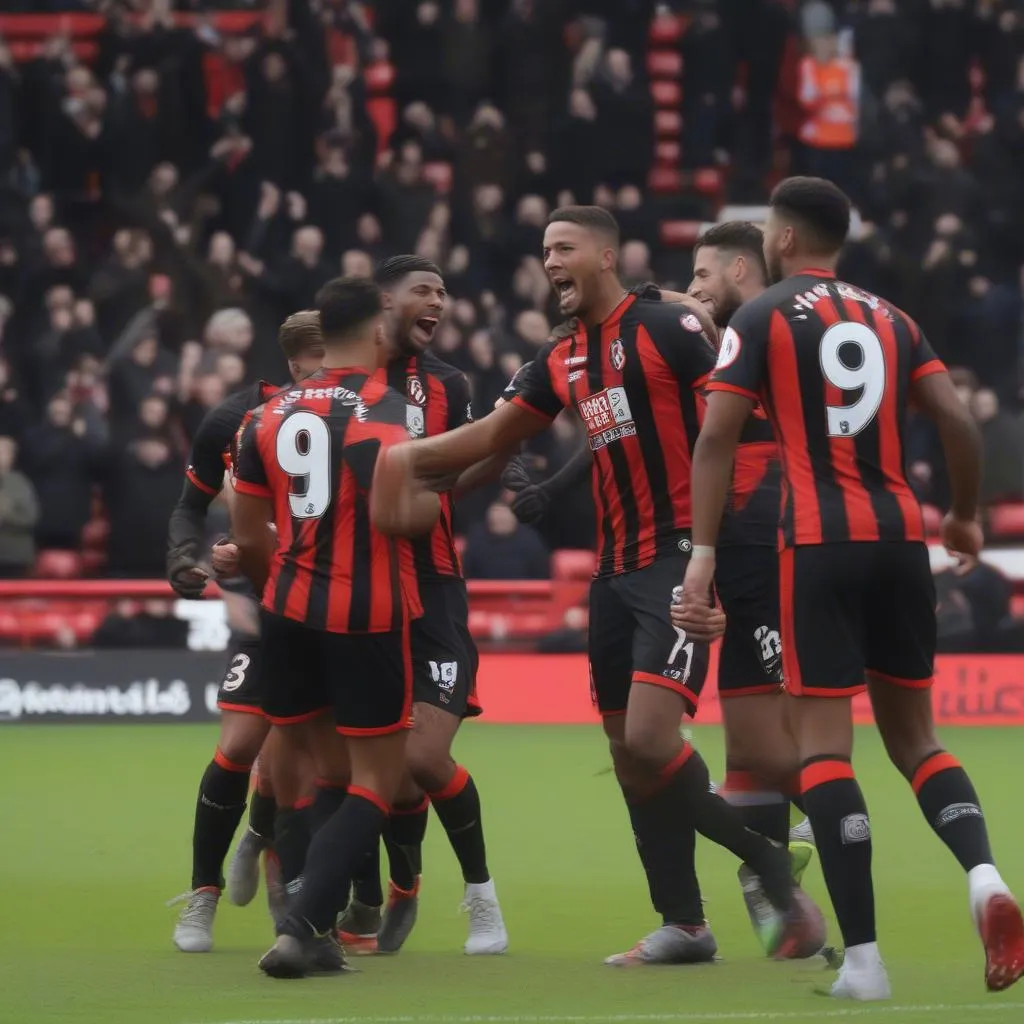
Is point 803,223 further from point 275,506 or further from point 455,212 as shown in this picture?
point 455,212

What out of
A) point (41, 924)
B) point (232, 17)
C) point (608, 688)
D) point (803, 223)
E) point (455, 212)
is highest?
point (232, 17)

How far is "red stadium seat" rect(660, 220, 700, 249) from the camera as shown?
19172 millimetres

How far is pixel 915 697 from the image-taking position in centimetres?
589

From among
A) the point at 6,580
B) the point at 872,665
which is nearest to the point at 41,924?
the point at 872,665

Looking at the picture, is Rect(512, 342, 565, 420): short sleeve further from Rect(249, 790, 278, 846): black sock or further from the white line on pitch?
the white line on pitch

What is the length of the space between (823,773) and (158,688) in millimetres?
9936

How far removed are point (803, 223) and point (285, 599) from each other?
188 centimetres

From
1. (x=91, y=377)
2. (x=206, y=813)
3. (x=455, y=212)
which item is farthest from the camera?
(x=455, y=212)

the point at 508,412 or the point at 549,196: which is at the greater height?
the point at 549,196

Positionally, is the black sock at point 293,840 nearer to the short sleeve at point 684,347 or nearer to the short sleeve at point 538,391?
the short sleeve at point 538,391

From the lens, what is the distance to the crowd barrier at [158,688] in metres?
15.0

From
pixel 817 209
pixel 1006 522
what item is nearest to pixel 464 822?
pixel 817 209

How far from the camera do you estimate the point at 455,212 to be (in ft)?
59.8

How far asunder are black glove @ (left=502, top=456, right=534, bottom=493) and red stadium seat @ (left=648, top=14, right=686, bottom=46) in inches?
543
